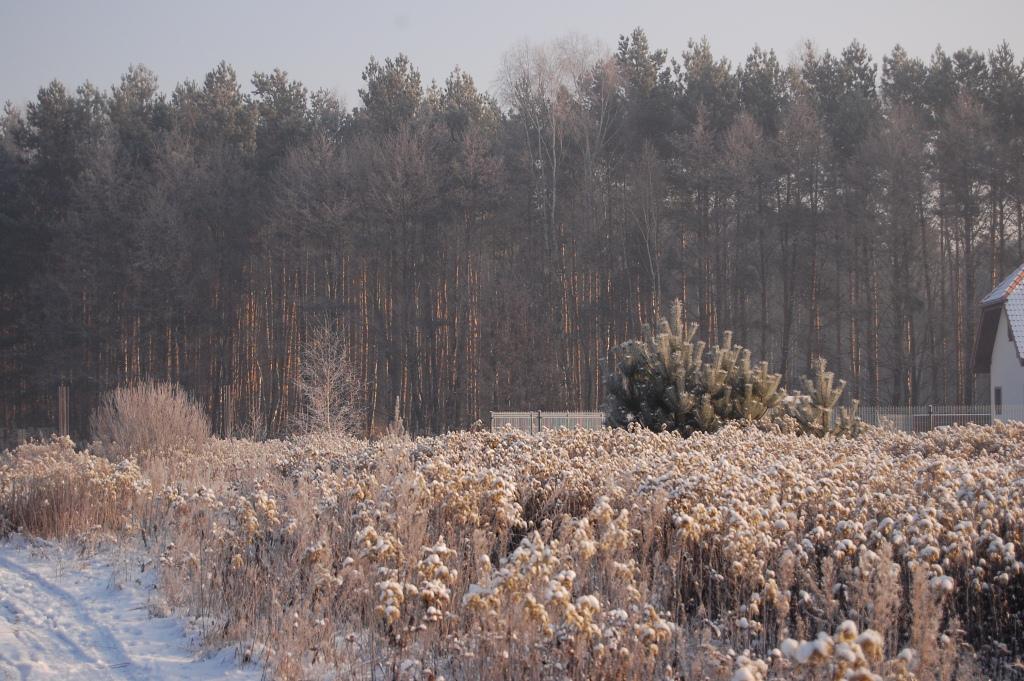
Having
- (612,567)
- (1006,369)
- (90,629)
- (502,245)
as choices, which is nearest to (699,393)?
(612,567)

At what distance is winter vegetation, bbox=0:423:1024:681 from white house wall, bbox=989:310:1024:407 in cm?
2079

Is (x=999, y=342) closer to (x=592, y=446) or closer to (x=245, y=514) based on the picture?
(x=592, y=446)

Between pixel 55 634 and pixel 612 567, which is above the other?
pixel 612 567

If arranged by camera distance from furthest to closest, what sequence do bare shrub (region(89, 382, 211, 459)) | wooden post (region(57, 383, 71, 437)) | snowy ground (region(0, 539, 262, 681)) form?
wooden post (region(57, 383, 71, 437)) → bare shrub (region(89, 382, 211, 459)) → snowy ground (region(0, 539, 262, 681))

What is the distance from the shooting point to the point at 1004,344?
98.9 ft

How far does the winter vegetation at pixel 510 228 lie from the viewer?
35625mm

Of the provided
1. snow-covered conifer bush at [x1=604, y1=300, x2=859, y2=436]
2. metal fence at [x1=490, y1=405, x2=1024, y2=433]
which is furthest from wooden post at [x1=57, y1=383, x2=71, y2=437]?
snow-covered conifer bush at [x1=604, y1=300, x2=859, y2=436]

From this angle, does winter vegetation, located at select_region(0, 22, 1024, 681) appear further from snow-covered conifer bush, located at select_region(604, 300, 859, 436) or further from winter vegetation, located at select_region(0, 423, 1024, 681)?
winter vegetation, located at select_region(0, 423, 1024, 681)

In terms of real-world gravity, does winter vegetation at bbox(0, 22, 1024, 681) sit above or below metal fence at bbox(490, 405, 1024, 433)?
above

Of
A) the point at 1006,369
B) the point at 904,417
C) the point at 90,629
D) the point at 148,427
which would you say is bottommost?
the point at 90,629

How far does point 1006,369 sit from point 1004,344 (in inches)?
31.8

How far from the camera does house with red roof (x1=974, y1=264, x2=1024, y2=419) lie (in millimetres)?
28594

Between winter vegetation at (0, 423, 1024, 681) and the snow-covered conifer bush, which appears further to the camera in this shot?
the snow-covered conifer bush

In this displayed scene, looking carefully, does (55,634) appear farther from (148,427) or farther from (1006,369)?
(1006,369)
